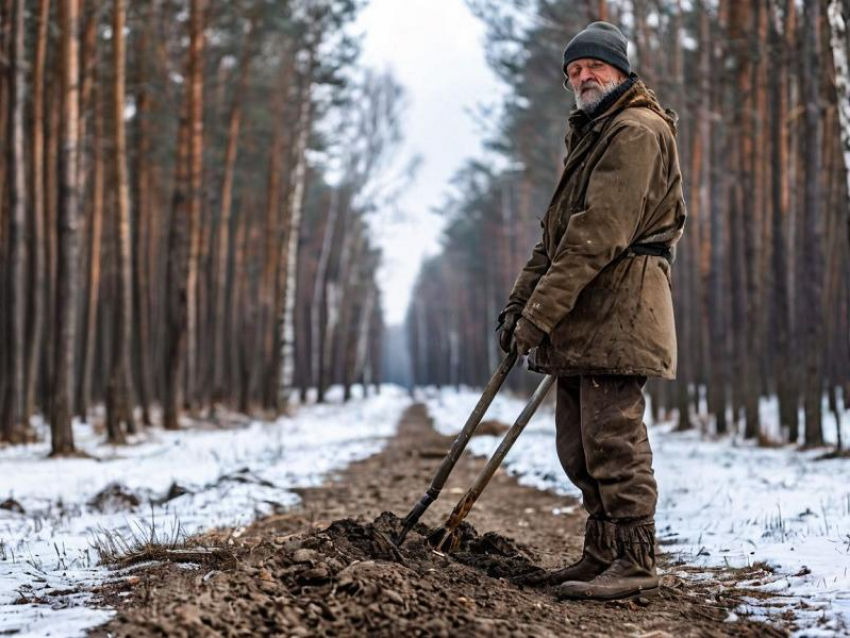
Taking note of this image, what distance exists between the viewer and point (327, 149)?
1093 inches

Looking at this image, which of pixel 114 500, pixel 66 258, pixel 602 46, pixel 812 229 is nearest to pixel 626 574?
pixel 602 46

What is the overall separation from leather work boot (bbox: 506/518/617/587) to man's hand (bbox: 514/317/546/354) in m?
0.81

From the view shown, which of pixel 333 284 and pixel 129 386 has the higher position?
pixel 333 284

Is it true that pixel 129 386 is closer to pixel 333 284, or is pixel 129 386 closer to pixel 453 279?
pixel 333 284

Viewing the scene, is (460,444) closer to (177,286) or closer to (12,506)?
(12,506)

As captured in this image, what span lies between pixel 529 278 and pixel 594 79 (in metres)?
0.96

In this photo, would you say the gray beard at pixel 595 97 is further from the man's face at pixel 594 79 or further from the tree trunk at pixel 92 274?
the tree trunk at pixel 92 274

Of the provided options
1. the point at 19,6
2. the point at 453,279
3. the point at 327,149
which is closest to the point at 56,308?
the point at 19,6

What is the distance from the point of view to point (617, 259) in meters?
3.86

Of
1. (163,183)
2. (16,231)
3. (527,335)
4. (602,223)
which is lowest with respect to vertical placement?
(527,335)

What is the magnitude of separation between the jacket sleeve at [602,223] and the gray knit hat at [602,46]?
14.0 inches

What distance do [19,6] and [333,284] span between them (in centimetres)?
2121

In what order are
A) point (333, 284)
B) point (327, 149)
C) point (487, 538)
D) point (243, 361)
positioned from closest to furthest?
point (487, 538) < point (243, 361) < point (327, 149) < point (333, 284)

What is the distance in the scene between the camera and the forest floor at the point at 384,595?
2912 mm
